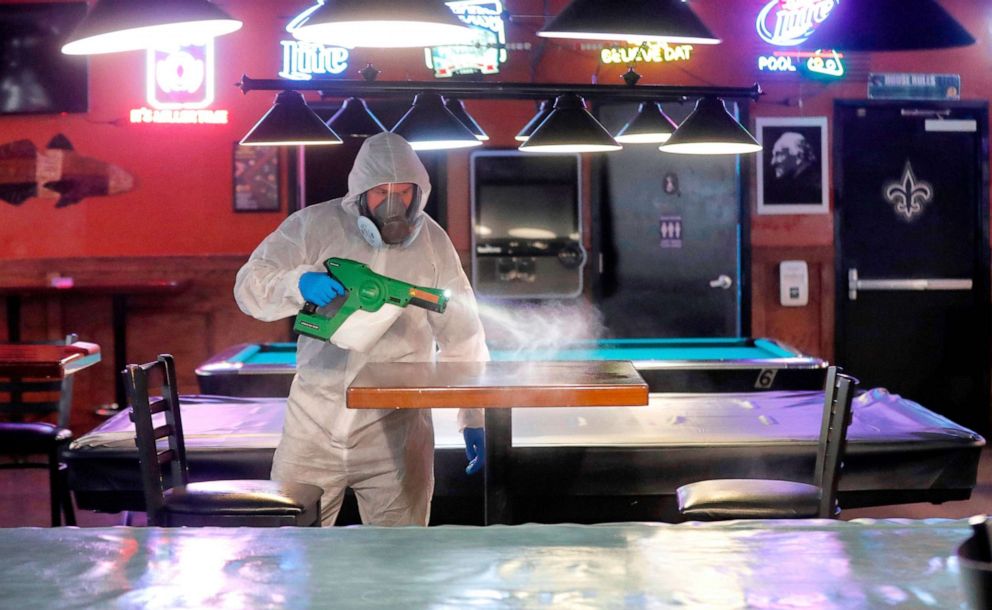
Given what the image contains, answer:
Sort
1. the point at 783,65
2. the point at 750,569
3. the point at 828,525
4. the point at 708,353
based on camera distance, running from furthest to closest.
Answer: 1. the point at 783,65
2. the point at 708,353
3. the point at 828,525
4. the point at 750,569

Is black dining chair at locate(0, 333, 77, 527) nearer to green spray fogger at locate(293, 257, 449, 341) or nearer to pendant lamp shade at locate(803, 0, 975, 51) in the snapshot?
green spray fogger at locate(293, 257, 449, 341)

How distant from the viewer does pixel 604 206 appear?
802 centimetres

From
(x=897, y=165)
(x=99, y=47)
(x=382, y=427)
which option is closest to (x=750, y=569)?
(x=99, y=47)

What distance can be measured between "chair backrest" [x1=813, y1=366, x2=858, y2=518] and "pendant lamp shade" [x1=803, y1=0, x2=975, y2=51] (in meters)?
1.19

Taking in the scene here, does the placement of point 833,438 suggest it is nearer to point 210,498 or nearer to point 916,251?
point 210,498

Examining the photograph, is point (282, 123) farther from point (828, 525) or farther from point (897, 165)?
point (897, 165)

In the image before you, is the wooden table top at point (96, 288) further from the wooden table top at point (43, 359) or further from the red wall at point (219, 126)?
the wooden table top at point (43, 359)

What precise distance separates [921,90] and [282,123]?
5.16m

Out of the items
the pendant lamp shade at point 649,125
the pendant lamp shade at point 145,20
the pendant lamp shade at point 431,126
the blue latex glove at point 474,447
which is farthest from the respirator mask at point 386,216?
the pendant lamp shade at point 649,125

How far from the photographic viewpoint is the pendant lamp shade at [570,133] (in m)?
4.34

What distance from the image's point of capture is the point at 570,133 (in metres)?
4.38

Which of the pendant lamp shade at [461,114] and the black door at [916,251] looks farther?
the black door at [916,251]

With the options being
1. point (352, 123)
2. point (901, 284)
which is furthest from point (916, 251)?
point (352, 123)

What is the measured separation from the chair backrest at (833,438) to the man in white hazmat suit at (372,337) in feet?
3.84
